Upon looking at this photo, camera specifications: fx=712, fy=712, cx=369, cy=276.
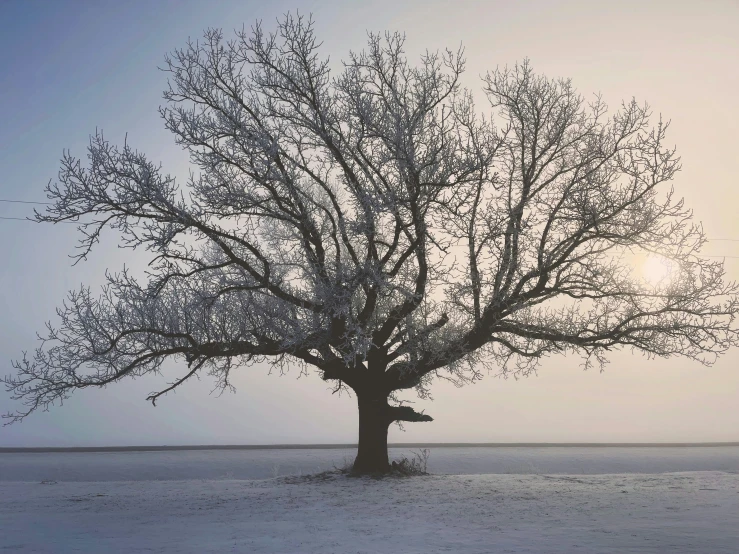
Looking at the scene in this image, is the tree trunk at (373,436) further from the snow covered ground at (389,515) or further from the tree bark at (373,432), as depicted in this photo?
the snow covered ground at (389,515)

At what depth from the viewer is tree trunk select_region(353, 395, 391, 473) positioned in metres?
19.1

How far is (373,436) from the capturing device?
63.0ft

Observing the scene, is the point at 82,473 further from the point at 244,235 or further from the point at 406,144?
the point at 406,144

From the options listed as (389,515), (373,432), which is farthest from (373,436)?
(389,515)

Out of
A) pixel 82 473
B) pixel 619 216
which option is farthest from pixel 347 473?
pixel 82 473

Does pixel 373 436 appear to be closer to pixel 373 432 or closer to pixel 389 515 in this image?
pixel 373 432

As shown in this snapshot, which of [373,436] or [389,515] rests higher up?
[373,436]

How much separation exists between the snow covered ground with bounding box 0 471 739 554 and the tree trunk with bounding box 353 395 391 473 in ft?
3.04

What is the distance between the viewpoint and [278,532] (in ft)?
36.3

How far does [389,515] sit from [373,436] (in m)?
6.59

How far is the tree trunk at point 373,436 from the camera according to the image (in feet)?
62.6

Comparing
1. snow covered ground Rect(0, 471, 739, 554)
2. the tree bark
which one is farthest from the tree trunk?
snow covered ground Rect(0, 471, 739, 554)

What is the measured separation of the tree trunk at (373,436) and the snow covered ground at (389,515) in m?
0.93

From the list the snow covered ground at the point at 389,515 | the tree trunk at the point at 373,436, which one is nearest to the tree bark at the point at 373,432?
the tree trunk at the point at 373,436
